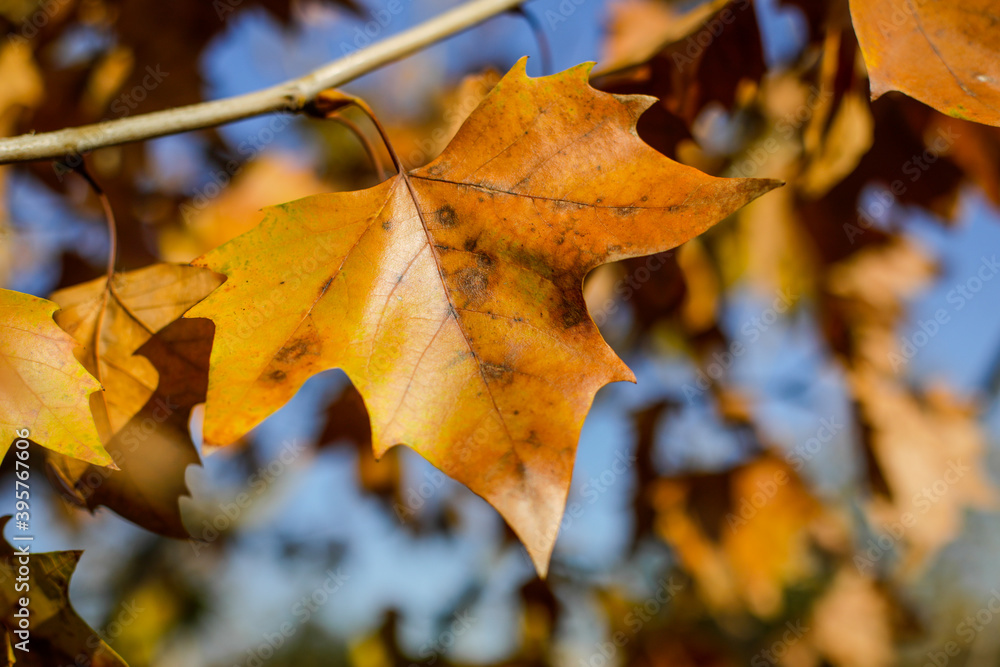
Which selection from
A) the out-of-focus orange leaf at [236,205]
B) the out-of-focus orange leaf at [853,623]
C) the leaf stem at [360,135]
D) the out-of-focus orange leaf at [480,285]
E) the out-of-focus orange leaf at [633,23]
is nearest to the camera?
the out-of-focus orange leaf at [480,285]

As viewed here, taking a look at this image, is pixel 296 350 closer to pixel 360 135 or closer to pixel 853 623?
pixel 360 135

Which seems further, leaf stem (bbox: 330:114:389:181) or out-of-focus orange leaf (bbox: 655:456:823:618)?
out-of-focus orange leaf (bbox: 655:456:823:618)

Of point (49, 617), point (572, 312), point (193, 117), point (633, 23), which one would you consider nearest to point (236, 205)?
point (633, 23)

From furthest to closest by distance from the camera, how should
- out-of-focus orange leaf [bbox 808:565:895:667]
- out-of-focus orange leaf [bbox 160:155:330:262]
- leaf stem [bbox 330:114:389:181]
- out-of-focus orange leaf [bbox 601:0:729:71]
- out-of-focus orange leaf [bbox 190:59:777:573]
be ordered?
out-of-focus orange leaf [bbox 808:565:895:667] → out-of-focus orange leaf [bbox 601:0:729:71] → out-of-focus orange leaf [bbox 160:155:330:262] → leaf stem [bbox 330:114:389:181] → out-of-focus orange leaf [bbox 190:59:777:573]

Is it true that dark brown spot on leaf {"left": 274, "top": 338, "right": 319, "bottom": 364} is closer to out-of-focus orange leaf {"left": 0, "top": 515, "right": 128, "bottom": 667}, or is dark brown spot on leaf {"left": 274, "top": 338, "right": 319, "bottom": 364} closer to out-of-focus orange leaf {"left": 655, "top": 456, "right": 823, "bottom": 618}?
out-of-focus orange leaf {"left": 0, "top": 515, "right": 128, "bottom": 667}

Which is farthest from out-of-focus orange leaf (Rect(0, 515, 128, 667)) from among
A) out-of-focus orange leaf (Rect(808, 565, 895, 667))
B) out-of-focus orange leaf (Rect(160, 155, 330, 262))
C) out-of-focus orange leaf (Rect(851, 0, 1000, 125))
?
out-of-focus orange leaf (Rect(808, 565, 895, 667))

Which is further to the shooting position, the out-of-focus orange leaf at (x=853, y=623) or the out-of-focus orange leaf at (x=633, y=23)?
the out-of-focus orange leaf at (x=853, y=623)

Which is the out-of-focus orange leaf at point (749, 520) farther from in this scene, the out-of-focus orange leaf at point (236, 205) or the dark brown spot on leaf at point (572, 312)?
the out-of-focus orange leaf at point (236, 205)

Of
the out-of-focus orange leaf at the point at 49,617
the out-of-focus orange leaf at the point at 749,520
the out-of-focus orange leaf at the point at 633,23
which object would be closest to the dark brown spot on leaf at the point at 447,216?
the out-of-focus orange leaf at the point at 49,617
